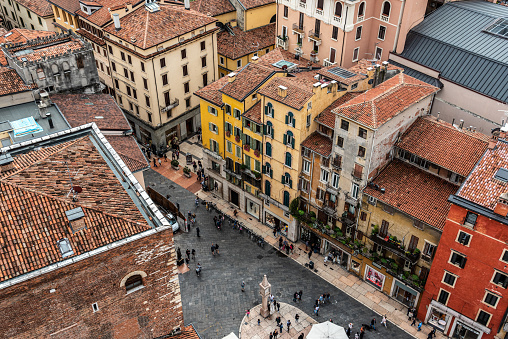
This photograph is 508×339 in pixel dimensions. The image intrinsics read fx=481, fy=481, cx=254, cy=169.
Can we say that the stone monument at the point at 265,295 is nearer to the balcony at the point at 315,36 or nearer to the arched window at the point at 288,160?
the arched window at the point at 288,160

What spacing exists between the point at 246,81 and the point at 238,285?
26.3m

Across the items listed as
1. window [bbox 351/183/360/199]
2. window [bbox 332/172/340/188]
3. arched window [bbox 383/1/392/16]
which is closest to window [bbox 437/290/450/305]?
window [bbox 351/183/360/199]

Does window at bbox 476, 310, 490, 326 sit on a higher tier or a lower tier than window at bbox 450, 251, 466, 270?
lower

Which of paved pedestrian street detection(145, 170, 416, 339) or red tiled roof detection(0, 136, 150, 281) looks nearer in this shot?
red tiled roof detection(0, 136, 150, 281)

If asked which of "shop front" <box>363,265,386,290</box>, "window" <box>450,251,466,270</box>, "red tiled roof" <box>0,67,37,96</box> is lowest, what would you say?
"shop front" <box>363,265,386,290</box>

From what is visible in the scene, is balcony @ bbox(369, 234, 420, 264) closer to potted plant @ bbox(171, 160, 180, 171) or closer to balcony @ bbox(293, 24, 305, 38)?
balcony @ bbox(293, 24, 305, 38)

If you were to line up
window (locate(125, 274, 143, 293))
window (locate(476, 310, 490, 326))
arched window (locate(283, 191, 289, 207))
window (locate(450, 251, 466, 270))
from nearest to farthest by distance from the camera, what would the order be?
1. window (locate(125, 274, 143, 293))
2. window (locate(450, 251, 466, 270))
3. window (locate(476, 310, 490, 326))
4. arched window (locate(283, 191, 289, 207))

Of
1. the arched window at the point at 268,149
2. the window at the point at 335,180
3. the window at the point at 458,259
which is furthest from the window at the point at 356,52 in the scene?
the window at the point at 458,259

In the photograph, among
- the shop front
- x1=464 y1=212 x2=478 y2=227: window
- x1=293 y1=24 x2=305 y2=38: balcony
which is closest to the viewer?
x1=464 y1=212 x2=478 y2=227: window

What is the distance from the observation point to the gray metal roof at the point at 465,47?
206ft

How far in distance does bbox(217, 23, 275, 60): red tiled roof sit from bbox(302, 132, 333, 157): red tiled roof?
32700 mm

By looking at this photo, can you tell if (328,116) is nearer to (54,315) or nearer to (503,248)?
(503,248)

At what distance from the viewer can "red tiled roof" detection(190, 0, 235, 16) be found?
287 feet

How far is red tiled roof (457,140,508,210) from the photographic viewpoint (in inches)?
1756
